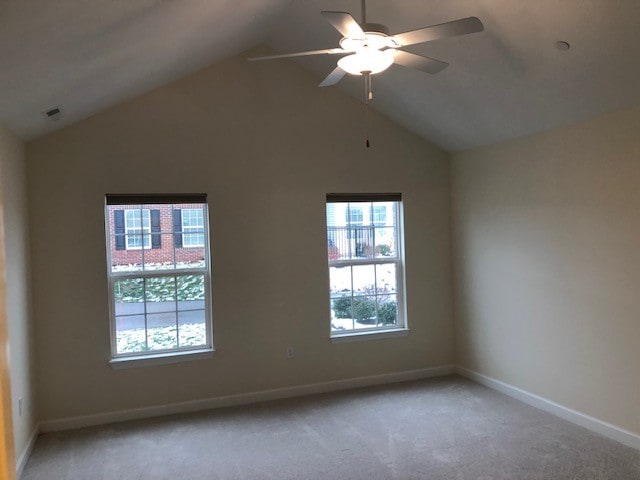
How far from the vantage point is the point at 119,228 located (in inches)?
167

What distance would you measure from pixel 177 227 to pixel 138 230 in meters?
0.32

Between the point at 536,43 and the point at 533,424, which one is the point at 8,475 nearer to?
the point at 533,424

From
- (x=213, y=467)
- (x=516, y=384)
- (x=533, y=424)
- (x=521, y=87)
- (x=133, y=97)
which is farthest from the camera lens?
(x=516, y=384)

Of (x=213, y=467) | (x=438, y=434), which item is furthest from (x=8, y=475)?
(x=438, y=434)

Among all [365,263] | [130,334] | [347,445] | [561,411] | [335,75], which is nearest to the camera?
[335,75]

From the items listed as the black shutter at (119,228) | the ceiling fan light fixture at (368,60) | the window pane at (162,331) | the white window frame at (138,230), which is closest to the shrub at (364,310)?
the window pane at (162,331)

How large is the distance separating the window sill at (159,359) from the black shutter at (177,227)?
941 mm

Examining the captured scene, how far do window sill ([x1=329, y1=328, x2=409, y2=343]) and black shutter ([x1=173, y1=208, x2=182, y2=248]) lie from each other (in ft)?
5.51

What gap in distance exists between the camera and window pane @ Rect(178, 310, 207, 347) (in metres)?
4.43

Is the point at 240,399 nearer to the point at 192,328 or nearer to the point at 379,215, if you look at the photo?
the point at 192,328

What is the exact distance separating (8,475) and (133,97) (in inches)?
113

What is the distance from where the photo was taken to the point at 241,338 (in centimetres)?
450

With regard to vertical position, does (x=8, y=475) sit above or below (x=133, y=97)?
below

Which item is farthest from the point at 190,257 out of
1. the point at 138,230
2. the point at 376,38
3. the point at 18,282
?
the point at 376,38
